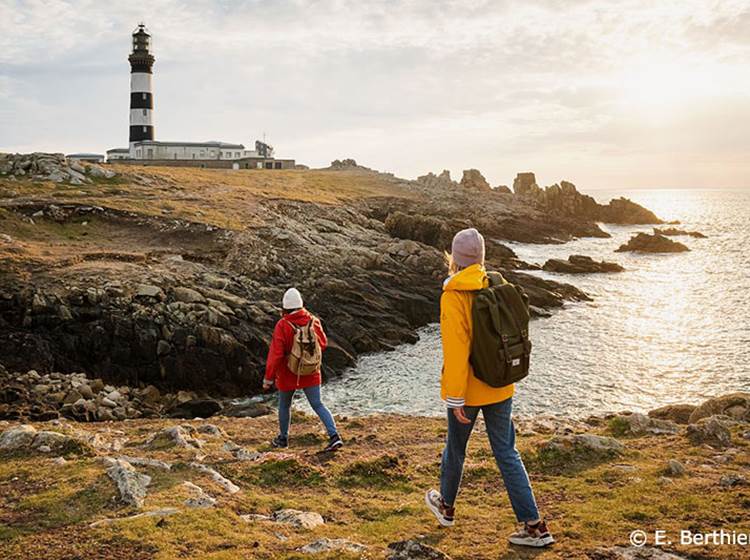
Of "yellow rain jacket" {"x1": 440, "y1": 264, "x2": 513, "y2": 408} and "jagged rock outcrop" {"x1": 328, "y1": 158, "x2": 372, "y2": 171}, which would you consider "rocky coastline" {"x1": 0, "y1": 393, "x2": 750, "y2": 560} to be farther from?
"jagged rock outcrop" {"x1": 328, "y1": 158, "x2": 372, "y2": 171}

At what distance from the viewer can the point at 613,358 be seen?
2867 centimetres

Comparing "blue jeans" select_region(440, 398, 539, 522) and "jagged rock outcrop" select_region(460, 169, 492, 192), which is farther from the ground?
"jagged rock outcrop" select_region(460, 169, 492, 192)

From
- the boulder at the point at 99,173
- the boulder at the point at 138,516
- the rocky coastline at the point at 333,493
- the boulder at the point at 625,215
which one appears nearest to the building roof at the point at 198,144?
the boulder at the point at 99,173

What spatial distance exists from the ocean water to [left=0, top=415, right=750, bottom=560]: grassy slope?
10243mm

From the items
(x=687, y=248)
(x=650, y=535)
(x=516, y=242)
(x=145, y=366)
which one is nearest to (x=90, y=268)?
(x=145, y=366)

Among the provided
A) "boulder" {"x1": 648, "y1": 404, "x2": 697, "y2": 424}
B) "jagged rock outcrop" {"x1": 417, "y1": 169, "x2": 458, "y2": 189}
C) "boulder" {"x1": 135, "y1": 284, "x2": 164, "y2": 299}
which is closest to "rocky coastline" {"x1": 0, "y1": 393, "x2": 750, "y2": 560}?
"boulder" {"x1": 648, "y1": 404, "x2": 697, "y2": 424}

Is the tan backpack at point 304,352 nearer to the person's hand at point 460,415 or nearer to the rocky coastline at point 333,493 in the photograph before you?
the rocky coastline at point 333,493

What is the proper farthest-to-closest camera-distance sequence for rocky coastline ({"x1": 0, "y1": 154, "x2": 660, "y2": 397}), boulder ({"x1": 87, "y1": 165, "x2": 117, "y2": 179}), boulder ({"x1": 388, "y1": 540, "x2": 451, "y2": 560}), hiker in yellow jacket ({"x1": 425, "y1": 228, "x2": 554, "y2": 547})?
boulder ({"x1": 87, "y1": 165, "x2": 117, "y2": 179})
rocky coastline ({"x1": 0, "y1": 154, "x2": 660, "y2": 397})
hiker in yellow jacket ({"x1": 425, "y1": 228, "x2": 554, "y2": 547})
boulder ({"x1": 388, "y1": 540, "x2": 451, "y2": 560})

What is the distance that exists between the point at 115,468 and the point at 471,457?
6018mm

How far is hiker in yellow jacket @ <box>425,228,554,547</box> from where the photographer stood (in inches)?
265

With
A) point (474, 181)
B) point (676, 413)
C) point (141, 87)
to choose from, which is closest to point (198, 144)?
point (141, 87)

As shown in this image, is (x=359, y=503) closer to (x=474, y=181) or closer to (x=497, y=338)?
(x=497, y=338)

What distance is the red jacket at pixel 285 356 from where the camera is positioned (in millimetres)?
11523

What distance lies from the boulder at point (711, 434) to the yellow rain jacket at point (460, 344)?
734 centimetres
